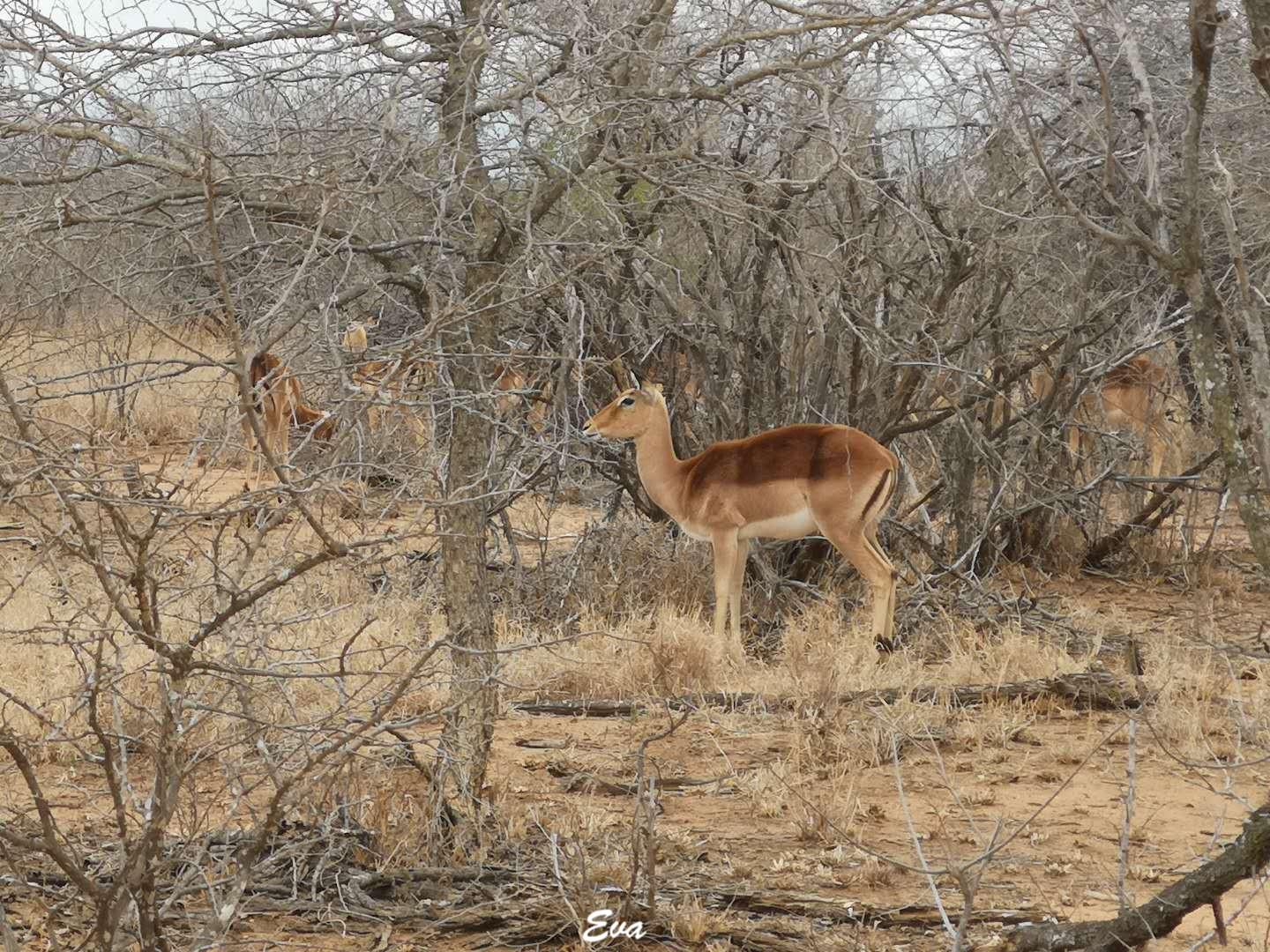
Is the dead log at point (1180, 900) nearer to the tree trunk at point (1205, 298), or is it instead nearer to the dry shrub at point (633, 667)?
the tree trunk at point (1205, 298)

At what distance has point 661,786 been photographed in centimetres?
630

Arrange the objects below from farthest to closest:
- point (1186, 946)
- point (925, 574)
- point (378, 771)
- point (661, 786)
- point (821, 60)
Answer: point (925, 574), point (661, 786), point (378, 771), point (821, 60), point (1186, 946)

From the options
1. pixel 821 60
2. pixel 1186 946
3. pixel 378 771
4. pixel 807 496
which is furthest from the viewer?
pixel 807 496

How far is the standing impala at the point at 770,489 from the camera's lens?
860cm

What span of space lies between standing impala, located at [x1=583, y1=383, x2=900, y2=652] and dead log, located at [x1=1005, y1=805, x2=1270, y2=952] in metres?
A: 4.88

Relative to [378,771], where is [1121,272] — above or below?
above

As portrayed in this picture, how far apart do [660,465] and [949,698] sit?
2414 mm

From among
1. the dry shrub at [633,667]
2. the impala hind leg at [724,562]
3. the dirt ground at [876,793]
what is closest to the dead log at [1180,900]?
the dirt ground at [876,793]

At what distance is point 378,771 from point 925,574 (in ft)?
16.7

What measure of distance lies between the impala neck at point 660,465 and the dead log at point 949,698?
176 centimetres

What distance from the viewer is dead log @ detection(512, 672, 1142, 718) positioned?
→ 7.36m

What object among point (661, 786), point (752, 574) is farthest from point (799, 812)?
point (752, 574)

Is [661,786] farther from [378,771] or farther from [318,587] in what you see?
[318,587]

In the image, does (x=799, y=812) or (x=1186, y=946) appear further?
(x=799, y=812)
